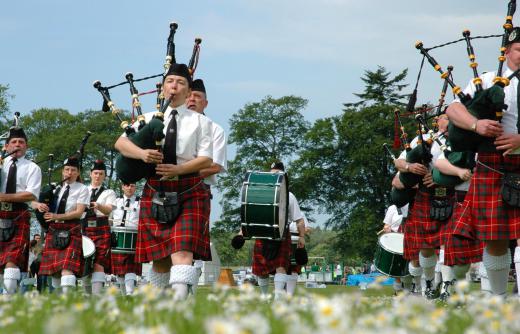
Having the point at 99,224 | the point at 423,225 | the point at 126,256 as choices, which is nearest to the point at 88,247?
the point at 99,224

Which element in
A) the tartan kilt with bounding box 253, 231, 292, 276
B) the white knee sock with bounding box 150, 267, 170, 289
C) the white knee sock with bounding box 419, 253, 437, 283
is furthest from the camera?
the tartan kilt with bounding box 253, 231, 292, 276

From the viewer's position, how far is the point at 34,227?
4481 centimetres

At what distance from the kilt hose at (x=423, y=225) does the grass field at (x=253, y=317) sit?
5808 millimetres

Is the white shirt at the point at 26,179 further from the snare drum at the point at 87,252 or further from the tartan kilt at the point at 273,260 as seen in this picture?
the tartan kilt at the point at 273,260

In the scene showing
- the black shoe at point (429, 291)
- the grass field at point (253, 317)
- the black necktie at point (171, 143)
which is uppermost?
the black necktie at point (171, 143)

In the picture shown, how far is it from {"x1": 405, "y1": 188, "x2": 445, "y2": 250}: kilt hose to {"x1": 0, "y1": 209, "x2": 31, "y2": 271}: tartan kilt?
430 centimetres

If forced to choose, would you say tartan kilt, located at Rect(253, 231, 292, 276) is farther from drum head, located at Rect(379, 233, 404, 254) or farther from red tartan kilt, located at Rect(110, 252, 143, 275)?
red tartan kilt, located at Rect(110, 252, 143, 275)

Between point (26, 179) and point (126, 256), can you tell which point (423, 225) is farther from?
point (126, 256)

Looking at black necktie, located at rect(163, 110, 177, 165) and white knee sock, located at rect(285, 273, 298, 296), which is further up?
black necktie, located at rect(163, 110, 177, 165)

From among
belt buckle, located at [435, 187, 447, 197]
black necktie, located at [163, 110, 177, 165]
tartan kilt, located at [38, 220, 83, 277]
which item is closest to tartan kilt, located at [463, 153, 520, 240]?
black necktie, located at [163, 110, 177, 165]

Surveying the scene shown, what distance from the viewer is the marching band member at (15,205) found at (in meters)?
9.05

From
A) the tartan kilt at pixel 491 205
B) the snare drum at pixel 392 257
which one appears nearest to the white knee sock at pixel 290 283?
the snare drum at pixel 392 257

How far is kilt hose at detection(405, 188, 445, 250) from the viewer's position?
955 cm

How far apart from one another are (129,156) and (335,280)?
108 ft
